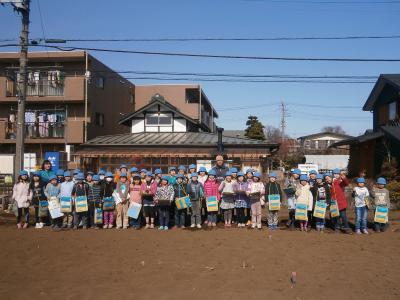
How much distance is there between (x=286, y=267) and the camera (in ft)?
23.8


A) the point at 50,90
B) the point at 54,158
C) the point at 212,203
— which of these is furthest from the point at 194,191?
the point at 50,90

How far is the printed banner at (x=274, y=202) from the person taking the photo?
1111 centimetres

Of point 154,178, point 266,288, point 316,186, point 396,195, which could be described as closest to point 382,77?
point 396,195

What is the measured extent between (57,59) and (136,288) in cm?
2276

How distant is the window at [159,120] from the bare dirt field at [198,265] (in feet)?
50.5

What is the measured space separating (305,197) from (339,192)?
0.96 meters

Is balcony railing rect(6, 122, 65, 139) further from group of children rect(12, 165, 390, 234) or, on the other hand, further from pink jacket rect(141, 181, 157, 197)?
pink jacket rect(141, 181, 157, 197)

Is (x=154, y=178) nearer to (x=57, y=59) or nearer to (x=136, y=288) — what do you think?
(x=136, y=288)

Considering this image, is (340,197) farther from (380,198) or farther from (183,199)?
(183,199)

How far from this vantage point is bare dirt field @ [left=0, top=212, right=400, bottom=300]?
19.7 ft

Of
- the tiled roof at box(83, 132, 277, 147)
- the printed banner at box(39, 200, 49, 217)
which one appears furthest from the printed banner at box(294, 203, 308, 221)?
the tiled roof at box(83, 132, 277, 147)

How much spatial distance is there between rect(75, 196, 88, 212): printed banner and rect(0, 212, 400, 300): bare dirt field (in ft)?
2.55

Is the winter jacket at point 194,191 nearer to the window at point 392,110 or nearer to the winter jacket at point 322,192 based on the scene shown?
the winter jacket at point 322,192

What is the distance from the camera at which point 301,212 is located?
10867mm
